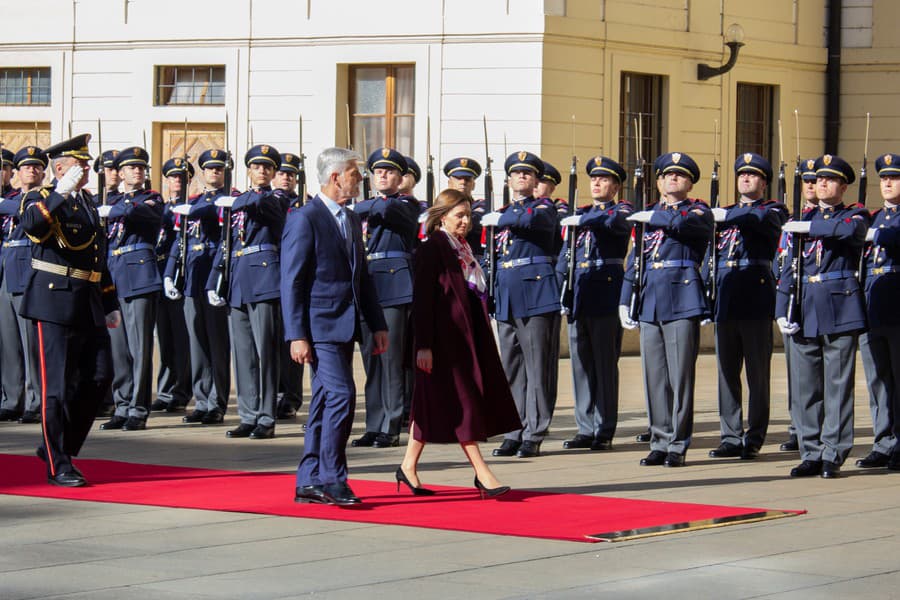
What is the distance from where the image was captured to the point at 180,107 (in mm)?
22094

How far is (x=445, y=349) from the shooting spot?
9625 mm

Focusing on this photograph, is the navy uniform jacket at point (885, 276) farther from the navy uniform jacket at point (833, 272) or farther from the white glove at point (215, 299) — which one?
the white glove at point (215, 299)

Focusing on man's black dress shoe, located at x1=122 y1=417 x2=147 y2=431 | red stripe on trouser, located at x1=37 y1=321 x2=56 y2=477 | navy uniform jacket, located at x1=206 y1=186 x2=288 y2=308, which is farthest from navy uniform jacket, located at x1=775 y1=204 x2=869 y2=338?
man's black dress shoe, located at x1=122 y1=417 x2=147 y2=431

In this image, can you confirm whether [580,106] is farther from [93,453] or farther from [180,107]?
[93,453]

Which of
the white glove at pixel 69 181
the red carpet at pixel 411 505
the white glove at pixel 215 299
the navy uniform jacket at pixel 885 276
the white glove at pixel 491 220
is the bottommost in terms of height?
the red carpet at pixel 411 505

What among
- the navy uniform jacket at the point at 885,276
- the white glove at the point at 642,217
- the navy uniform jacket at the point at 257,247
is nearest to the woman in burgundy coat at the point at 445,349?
the white glove at the point at 642,217

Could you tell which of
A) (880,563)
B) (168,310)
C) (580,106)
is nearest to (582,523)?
(880,563)

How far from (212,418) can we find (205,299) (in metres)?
0.88

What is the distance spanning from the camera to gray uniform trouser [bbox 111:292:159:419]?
13234 millimetres

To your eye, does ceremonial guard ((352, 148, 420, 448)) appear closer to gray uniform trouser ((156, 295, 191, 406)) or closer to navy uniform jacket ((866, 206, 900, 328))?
gray uniform trouser ((156, 295, 191, 406))

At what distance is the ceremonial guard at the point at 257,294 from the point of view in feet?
42.0

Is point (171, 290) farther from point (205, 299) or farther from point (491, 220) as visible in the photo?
point (491, 220)

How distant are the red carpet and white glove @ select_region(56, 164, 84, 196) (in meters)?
1.59

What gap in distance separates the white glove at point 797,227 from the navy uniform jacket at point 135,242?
4.92 meters
